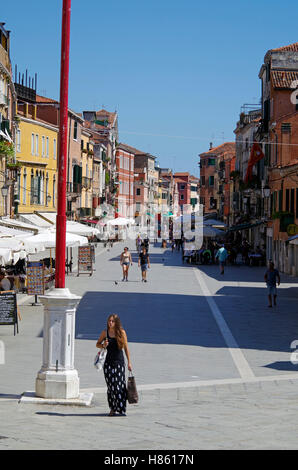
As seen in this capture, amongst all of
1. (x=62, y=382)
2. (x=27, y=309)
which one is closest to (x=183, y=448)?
(x=62, y=382)

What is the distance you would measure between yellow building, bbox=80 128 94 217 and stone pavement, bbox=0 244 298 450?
60.4 m

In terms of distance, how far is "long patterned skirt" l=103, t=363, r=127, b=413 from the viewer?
1152 centimetres

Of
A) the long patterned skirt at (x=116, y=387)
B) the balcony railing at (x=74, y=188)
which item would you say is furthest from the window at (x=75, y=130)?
the long patterned skirt at (x=116, y=387)

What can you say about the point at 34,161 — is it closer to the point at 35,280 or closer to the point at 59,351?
the point at 35,280

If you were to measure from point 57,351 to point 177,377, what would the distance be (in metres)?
3.15

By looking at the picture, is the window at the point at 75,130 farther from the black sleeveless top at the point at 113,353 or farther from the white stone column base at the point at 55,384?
the black sleeveless top at the point at 113,353

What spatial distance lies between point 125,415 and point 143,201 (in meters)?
155

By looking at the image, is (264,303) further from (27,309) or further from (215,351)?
(215,351)

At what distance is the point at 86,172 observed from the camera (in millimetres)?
94625

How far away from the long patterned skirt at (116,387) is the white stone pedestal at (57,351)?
2.96 feet

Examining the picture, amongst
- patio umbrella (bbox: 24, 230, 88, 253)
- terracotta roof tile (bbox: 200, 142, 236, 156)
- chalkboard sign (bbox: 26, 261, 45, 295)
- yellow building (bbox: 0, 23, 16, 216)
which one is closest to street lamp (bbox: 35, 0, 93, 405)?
chalkboard sign (bbox: 26, 261, 45, 295)

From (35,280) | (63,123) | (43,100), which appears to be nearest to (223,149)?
(43,100)
